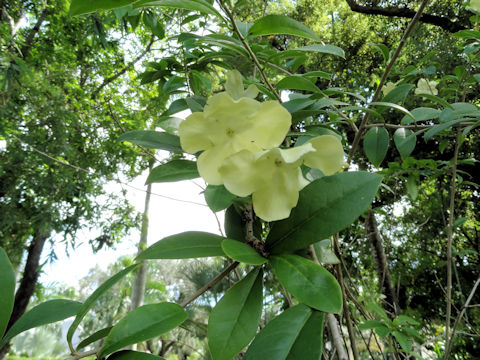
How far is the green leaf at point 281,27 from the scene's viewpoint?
0.35 meters

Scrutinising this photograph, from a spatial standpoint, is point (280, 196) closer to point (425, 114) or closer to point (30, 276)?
point (425, 114)

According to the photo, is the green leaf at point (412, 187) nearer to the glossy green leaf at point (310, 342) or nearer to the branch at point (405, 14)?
the glossy green leaf at point (310, 342)

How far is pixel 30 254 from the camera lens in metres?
4.40

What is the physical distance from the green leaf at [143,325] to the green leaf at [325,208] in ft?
0.36

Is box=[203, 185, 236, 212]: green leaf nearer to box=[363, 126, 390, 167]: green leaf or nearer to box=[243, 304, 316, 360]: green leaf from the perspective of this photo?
box=[243, 304, 316, 360]: green leaf

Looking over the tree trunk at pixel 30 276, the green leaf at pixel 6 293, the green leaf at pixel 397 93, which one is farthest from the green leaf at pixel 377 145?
the tree trunk at pixel 30 276

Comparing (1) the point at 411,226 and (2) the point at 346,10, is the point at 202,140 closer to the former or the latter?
(1) the point at 411,226

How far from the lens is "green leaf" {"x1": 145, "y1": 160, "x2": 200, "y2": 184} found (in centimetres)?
37

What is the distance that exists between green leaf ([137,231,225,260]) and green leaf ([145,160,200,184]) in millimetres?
77

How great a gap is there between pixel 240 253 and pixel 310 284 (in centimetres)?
6

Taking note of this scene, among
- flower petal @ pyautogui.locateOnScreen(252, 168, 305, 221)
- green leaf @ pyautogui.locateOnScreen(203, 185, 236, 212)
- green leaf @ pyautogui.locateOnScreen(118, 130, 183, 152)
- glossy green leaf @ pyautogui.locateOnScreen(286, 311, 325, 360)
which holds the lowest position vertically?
glossy green leaf @ pyautogui.locateOnScreen(286, 311, 325, 360)

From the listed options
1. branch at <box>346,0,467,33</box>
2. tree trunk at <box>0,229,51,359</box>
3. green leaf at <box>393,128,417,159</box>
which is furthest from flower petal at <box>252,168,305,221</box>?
tree trunk at <box>0,229,51,359</box>

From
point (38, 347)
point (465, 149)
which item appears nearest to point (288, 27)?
point (465, 149)

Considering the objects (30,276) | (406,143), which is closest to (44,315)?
(406,143)
